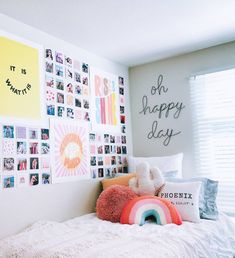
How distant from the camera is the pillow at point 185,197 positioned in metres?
2.26

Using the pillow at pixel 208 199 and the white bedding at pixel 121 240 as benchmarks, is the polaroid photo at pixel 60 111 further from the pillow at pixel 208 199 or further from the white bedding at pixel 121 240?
Result: the pillow at pixel 208 199

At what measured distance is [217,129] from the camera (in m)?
2.81

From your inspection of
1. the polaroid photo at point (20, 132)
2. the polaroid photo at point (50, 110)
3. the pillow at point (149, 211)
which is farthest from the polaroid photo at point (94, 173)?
the polaroid photo at point (20, 132)

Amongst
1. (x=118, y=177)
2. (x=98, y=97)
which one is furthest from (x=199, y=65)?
(x=118, y=177)

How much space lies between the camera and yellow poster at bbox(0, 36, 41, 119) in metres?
2.12

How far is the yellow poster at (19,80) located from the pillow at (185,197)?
125 centimetres

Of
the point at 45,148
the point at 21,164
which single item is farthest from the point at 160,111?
the point at 21,164

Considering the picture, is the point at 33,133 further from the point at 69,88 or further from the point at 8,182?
the point at 69,88

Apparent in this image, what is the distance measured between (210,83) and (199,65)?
0.77 feet

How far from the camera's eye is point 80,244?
5.39ft

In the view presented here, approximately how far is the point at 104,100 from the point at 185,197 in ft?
4.31

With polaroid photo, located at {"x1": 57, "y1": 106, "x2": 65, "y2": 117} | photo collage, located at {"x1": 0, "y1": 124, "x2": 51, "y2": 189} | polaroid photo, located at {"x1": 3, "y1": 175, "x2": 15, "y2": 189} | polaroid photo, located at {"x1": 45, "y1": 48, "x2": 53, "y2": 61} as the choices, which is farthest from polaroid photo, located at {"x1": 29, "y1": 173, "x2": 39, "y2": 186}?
polaroid photo, located at {"x1": 45, "y1": 48, "x2": 53, "y2": 61}

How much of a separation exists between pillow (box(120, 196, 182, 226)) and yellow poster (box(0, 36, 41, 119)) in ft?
3.41

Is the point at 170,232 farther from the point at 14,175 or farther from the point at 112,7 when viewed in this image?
the point at 112,7
